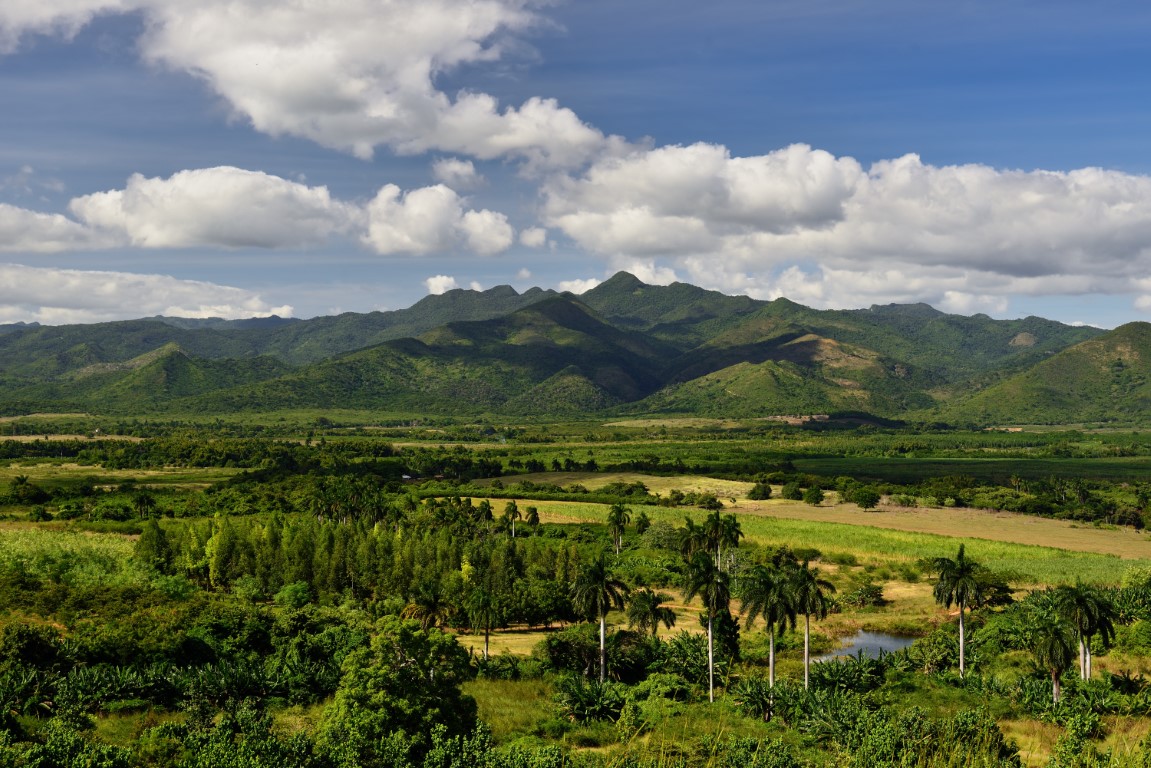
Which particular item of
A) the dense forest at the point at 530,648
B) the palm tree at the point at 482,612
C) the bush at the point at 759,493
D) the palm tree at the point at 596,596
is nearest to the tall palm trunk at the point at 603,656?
the palm tree at the point at 596,596

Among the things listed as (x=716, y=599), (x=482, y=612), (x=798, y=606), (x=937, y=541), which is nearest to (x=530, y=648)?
(x=482, y=612)

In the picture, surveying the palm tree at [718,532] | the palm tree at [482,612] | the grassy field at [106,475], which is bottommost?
the grassy field at [106,475]

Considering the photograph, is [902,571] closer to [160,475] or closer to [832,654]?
[832,654]

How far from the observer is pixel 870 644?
7044 centimetres

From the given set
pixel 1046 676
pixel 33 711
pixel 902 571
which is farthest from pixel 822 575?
pixel 33 711

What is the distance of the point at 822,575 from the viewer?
92000 millimetres

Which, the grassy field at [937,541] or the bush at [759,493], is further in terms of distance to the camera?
the bush at [759,493]

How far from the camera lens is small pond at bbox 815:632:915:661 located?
219 ft

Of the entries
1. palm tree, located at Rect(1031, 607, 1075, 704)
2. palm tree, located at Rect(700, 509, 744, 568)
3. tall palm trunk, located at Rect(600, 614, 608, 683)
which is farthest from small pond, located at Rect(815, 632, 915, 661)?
tall palm trunk, located at Rect(600, 614, 608, 683)

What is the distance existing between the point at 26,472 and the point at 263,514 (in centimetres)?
10383

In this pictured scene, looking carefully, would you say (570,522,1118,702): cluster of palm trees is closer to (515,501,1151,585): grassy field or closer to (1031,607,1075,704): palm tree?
(1031,607,1075,704): palm tree

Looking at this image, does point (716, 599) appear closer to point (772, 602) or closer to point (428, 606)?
point (772, 602)

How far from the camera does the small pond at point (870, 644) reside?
6681cm

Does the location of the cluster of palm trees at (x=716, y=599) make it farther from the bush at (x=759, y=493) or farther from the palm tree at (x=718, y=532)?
the bush at (x=759, y=493)
